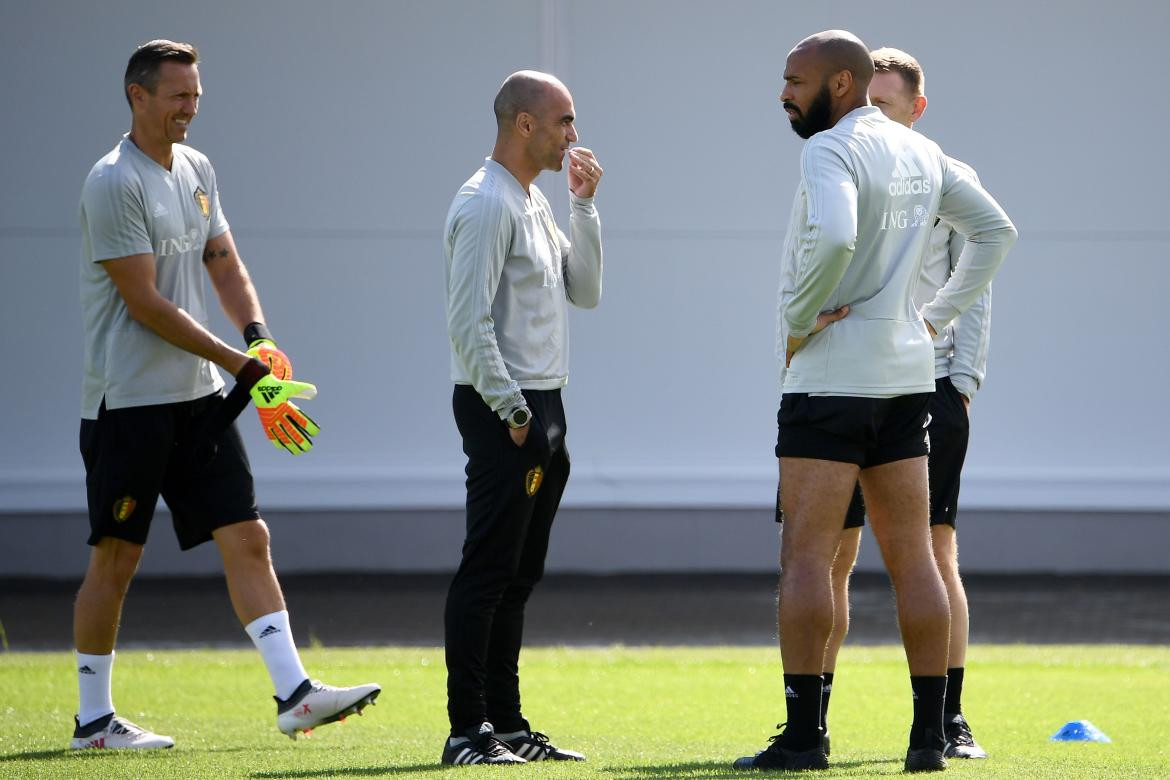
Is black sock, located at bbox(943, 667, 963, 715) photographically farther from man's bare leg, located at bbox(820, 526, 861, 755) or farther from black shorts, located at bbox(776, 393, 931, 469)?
black shorts, located at bbox(776, 393, 931, 469)

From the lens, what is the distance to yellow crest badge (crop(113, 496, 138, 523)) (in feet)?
17.0

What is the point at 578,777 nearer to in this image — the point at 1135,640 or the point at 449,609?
the point at 449,609

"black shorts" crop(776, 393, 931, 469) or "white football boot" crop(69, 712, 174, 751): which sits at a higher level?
"black shorts" crop(776, 393, 931, 469)

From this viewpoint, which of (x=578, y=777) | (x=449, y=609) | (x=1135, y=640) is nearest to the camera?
(x=578, y=777)

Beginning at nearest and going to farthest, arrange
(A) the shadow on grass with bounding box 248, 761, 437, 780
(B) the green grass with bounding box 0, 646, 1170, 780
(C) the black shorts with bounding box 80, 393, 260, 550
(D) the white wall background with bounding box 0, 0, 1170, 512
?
(A) the shadow on grass with bounding box 248, 761, 437, 780 < (B) the green grass with bounding box 0, 646, 1170, 780 < (C) the black shorts with bounding box 80, 393, 260, 550 < (D) the white wall background with bounding box 0, 0, 1170, 512

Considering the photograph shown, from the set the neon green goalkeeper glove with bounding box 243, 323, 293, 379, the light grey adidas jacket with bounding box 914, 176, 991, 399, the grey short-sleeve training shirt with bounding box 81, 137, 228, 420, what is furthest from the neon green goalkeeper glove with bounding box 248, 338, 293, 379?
the light grey adidas jacket with bounding box 914, 176, 991, 399

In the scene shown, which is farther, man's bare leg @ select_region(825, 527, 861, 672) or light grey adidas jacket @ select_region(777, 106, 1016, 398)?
man's bare leg @ select_region(825, 527, 861, 672)

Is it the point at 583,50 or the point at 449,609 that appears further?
the point at 583,50

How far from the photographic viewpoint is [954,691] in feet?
16.7

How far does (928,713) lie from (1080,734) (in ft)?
4.67

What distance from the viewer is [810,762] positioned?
432 cm

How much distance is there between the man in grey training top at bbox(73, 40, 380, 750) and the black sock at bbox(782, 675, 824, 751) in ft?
5.04

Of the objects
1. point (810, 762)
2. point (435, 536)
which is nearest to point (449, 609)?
point (810, 762)

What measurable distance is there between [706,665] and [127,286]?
3.52 metres
